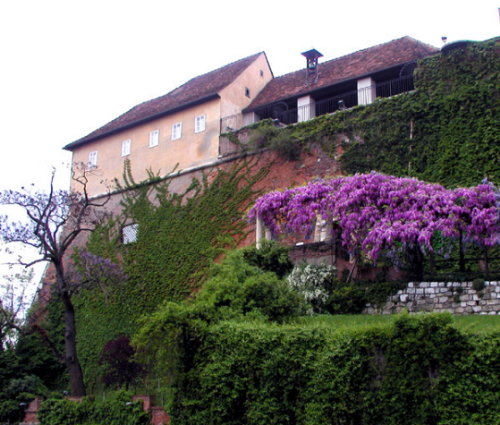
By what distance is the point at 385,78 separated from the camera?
81.9ft

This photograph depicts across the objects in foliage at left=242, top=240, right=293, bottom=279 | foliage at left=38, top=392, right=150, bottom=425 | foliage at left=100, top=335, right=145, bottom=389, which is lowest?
foliage at left=38, top=392, right=150, bottom=425

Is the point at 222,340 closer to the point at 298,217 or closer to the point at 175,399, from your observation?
the point at 175,399

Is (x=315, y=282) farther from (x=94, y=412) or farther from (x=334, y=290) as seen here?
(x=94, y=412)

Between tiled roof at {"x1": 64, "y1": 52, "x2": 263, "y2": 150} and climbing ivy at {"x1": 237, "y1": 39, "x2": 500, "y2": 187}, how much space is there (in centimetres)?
737

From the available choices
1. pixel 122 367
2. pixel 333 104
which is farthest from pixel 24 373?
pixel 333 104

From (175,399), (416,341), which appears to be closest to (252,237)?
(175,399)

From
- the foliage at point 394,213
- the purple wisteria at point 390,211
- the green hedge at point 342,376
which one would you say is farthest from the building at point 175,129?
the green hedge at point 342,376

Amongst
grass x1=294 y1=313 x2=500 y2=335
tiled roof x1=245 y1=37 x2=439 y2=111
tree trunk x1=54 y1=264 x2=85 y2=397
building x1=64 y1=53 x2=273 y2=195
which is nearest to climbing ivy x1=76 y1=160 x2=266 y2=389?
building x1=64 y1=53 x2=273 y2=195

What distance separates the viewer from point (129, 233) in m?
29.0

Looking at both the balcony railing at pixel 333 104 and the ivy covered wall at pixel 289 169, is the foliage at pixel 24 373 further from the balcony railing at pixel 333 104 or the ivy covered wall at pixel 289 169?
the balcony railing at pixel 333 104

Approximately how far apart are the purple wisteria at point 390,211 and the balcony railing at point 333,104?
20.7 ft

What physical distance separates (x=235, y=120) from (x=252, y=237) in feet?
21.4

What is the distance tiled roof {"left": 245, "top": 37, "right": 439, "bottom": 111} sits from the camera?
2504cm

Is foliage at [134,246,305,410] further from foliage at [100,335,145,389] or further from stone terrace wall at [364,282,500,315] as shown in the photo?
foliage at [100,335,145,389]
